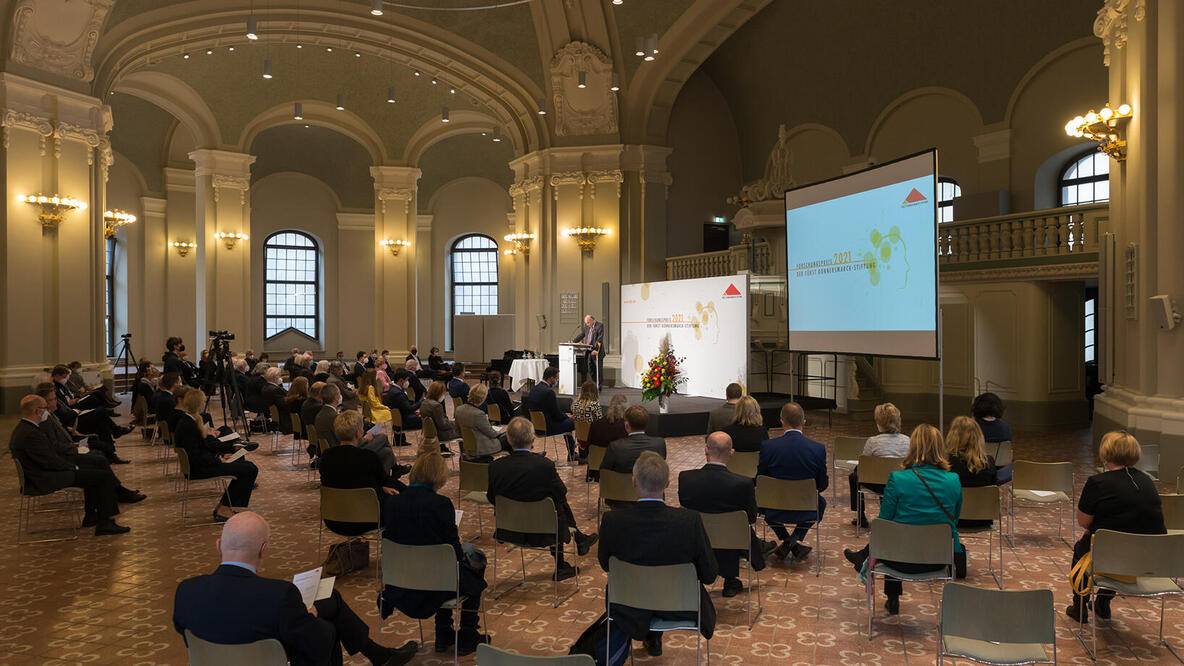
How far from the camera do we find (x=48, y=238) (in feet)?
43.1

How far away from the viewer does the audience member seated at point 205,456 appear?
7145 millimetres

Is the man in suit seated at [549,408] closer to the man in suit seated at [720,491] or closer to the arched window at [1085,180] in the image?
the man in suit seated at [720,491]

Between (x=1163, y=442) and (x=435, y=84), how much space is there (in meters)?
17.9

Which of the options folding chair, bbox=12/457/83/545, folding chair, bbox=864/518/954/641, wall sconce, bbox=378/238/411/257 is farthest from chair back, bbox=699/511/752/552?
wall sconce, bbox=378/238/411/257

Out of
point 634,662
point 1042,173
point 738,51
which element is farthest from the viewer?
point 738,51

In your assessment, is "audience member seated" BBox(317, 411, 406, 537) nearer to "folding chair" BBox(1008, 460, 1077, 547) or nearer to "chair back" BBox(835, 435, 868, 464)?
"chair back" BBox(835, 435, 868, 464)

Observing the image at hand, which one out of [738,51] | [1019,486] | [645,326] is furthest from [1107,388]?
[738,51]

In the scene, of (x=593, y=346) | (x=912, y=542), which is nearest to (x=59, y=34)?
(x=593, y=346)

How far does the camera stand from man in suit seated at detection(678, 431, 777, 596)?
4.87m

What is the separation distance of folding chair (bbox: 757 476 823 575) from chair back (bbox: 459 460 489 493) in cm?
212

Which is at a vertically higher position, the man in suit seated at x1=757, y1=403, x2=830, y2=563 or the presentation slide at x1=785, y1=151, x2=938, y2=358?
the presentation slide at x1=785, y1=151, x2=938, y2=358

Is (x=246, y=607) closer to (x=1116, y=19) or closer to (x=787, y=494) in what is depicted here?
(x=787, y=494)

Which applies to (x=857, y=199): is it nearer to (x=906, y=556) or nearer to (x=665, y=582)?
(x=906, y=556)

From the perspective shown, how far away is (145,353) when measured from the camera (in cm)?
2308
